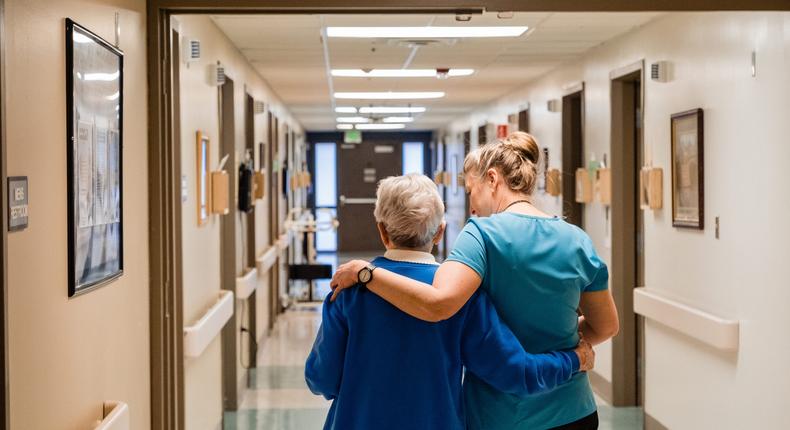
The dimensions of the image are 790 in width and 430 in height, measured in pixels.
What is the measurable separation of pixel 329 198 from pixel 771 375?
1659 cm

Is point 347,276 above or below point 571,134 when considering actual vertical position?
below

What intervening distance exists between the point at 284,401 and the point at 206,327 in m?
2.15

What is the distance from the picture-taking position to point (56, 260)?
2.49 meters

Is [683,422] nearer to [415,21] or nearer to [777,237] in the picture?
[777,237]

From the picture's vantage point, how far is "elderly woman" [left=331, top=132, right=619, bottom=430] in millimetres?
2293

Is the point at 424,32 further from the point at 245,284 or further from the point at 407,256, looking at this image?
the point at 407,256

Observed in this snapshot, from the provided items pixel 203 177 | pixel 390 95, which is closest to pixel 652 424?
pixel 203 177

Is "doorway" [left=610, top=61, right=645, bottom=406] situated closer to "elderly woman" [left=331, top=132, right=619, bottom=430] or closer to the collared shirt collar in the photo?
"elderly woman" [left=331, top=132, right=619, bottom=430]

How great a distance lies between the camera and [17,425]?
2.17m

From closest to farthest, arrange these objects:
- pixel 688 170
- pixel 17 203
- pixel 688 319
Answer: pixel 17 203, pixel 688 319, pixel 688 170

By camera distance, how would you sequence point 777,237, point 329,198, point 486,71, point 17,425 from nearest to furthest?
point 17,425 < point 777,237 < point 486,71 < point 329,198

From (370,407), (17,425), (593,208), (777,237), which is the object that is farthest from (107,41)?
(593,208)

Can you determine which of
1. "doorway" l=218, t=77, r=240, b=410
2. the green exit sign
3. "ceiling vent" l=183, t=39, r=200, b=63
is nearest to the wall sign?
"ceiling vent" l=183, t=39, r=200, b=63

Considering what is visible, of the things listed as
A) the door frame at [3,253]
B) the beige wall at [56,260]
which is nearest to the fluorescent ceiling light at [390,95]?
the beige wall at [56,260]
